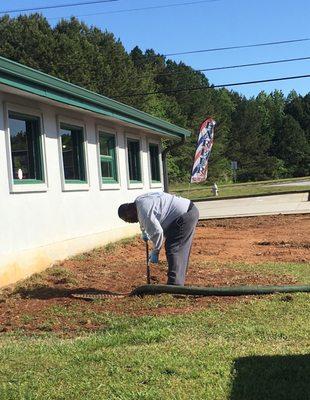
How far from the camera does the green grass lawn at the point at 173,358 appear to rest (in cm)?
396

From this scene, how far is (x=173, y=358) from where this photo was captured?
15.1 ft

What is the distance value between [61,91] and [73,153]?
6.43 feet

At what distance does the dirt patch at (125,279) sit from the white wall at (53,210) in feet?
1.07

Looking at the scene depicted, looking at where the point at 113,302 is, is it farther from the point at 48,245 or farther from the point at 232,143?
the point at 232,143

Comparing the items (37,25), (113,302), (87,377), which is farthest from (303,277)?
(37,25)

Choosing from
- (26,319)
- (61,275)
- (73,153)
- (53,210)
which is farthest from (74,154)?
(26,319)

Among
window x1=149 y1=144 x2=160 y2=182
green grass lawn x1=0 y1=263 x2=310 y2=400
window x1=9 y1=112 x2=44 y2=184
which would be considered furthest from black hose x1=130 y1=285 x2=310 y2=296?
window x1=149 y1=144 x2=160 y2=182

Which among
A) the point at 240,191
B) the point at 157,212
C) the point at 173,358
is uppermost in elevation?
the point at 157,212

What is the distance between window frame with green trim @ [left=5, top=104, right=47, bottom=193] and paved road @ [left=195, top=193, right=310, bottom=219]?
11782 mm

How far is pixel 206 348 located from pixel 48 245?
5559 mm

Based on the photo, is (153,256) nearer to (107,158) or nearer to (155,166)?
(107,158)

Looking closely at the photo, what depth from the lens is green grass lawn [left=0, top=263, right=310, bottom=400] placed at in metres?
3.96

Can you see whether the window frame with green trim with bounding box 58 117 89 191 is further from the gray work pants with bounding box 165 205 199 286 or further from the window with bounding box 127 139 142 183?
the gray work pants with bounding box 165 205 199 286

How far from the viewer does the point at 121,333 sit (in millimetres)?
5602
